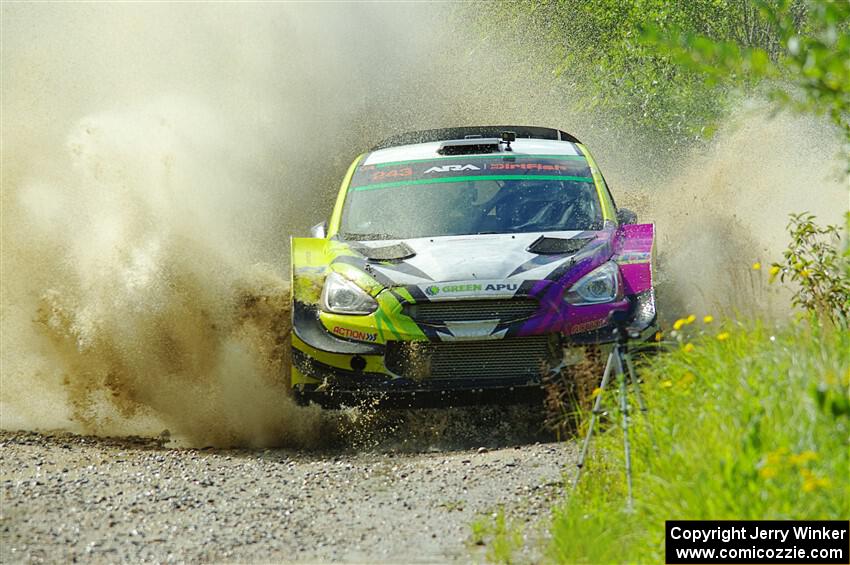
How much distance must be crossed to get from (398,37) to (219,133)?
15.3 ft

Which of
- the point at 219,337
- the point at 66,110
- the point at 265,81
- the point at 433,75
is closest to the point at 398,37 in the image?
the point at 433,75

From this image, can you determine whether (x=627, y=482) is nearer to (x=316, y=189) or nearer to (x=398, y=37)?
(x=316, y=189)

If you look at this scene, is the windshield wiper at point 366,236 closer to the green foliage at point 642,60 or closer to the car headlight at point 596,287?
the car headlight at point 596,287

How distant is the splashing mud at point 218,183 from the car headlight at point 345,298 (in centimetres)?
65

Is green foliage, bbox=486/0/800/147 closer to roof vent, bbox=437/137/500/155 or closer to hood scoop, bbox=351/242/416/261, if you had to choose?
roof vent, bbox=437/137/500/155

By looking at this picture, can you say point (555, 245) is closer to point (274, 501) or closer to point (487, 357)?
point (487, 357)

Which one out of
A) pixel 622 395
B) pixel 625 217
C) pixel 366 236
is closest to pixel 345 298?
pixel 366 236

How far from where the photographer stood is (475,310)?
7676 mm

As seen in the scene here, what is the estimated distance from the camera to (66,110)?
45.5ft

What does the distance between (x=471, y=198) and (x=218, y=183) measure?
4.45 m

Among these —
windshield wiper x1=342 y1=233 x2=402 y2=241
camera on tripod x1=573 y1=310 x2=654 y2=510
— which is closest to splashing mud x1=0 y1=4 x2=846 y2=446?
windshield wiper x1=342 y1=233 x2=402 y2=241

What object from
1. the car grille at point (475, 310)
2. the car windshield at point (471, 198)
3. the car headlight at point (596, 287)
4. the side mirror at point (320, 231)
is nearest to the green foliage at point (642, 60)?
the car windshield at point (471, 198)

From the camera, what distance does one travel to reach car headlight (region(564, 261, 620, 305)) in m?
7.81

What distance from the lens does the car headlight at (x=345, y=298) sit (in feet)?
25.7
